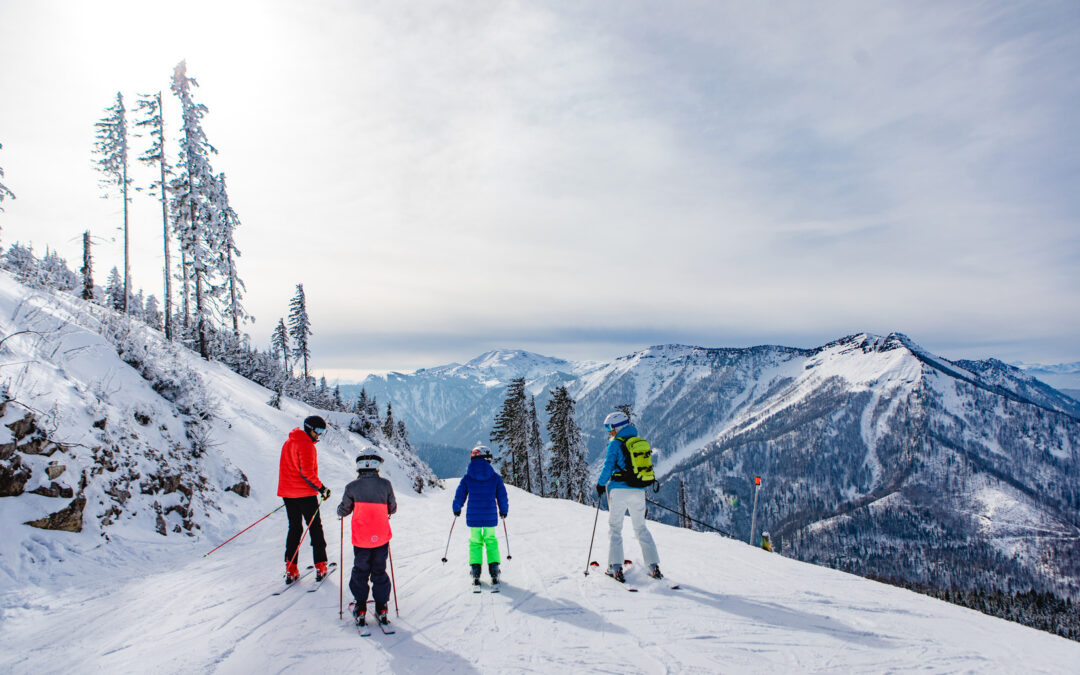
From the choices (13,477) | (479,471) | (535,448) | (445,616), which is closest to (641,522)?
(479,471)

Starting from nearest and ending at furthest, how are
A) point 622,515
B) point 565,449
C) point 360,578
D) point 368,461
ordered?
point 360,578 → point 368,461 → point 622,515 → point 565,449

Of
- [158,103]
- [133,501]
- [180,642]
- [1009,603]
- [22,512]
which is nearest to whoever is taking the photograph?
[180,642]

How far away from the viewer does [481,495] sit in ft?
23.9

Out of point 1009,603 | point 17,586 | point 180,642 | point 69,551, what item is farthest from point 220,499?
point 1009,603

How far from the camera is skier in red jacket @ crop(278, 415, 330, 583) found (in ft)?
23.9

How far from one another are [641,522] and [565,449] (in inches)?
1185

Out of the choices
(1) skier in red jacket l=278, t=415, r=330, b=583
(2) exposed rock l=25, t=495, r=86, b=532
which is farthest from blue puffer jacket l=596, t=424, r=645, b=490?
(2) exposed rock l=25, t=495, r=86, b=532

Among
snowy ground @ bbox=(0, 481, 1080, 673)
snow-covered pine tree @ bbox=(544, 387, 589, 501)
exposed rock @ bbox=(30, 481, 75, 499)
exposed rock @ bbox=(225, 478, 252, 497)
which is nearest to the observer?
snowy ground @ bbox=(0, 481, 1080, 673)

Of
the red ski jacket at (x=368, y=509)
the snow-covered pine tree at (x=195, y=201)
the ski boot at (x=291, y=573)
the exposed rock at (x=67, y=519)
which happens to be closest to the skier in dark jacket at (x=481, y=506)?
the red ski jacket at (x=368, y=509)

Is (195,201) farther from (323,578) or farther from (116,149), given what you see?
(323,578)

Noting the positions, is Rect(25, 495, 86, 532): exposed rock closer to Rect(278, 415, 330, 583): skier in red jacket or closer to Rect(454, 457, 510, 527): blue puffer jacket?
Rect(278, 415, 330, 583): skier in red jacket

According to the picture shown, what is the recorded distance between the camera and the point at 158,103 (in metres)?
24.7

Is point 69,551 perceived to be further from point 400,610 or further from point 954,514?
point 954,514

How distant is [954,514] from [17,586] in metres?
266
